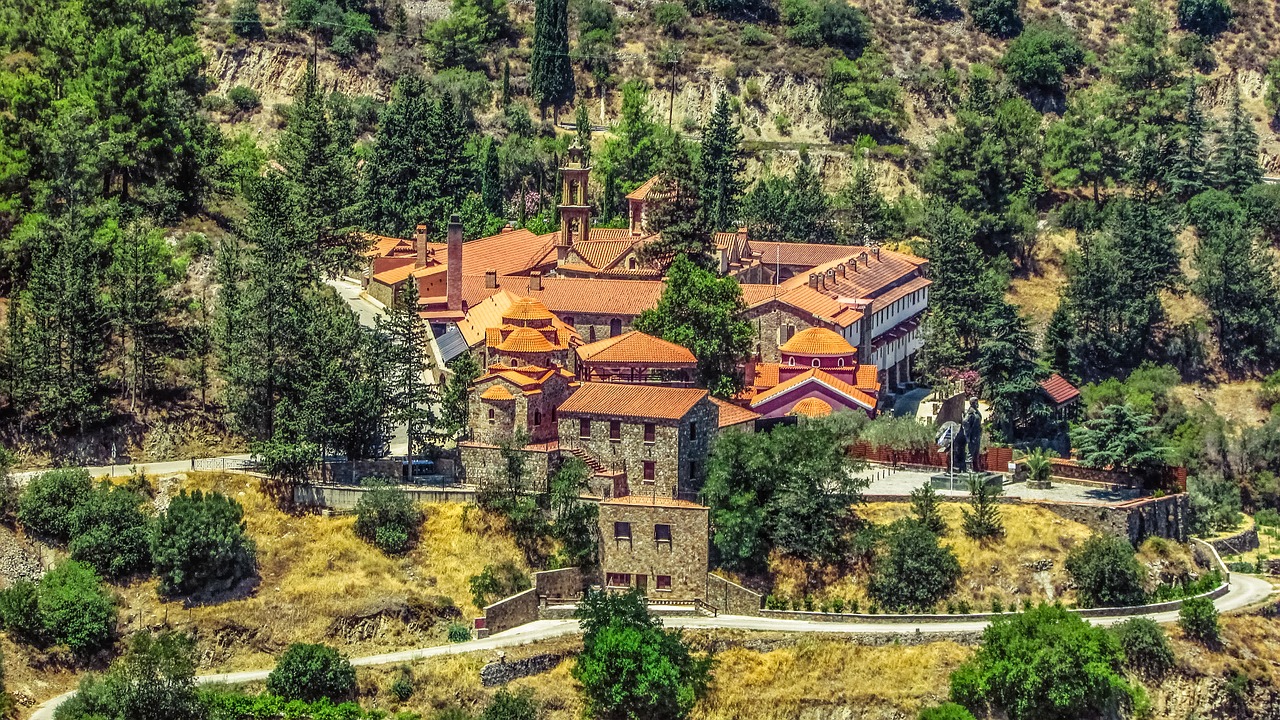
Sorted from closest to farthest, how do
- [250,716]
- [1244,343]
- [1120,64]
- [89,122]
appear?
[250,716]
[89,122]
[1244,343]
[1120,64]

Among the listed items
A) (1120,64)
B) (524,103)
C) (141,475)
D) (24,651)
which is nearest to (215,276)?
(141,475)

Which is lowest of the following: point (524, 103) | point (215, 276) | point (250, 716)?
point (250, 716)

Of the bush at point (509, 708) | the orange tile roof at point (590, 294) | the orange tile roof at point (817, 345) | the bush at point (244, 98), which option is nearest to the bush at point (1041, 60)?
the bush at point (244, 98)

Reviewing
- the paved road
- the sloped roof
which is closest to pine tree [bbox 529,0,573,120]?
the sloped roof

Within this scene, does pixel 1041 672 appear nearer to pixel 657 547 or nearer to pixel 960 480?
pixel 960 480

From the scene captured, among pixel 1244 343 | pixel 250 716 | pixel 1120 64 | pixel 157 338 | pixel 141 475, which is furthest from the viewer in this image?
pixel 1120 64

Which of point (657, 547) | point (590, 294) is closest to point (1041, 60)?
point (590, 294)

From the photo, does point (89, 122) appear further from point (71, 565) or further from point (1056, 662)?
point (1056, 662)

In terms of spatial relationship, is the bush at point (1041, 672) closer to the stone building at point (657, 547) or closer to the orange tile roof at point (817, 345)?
the stone building at point (657, 547)
